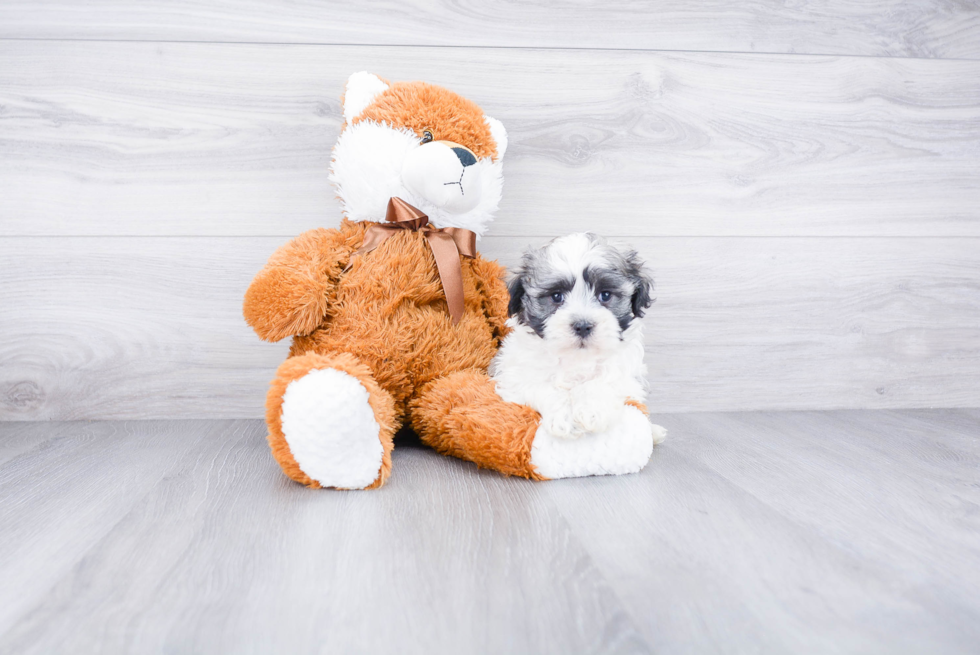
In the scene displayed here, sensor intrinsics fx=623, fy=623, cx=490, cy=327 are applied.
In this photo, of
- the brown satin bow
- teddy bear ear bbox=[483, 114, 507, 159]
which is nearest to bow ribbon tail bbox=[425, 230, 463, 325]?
the brown satin bow

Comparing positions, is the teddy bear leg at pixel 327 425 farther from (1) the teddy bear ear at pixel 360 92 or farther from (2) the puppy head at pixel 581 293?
(1) the teddy bear ear at pixel 360 92

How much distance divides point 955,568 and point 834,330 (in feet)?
2.83

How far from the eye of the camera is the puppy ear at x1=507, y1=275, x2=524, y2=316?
1045 mm

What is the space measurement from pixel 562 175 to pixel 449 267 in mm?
432

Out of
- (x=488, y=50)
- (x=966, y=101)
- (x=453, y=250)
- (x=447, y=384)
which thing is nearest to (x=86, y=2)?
(x=488, y=50)

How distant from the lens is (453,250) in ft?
3.67

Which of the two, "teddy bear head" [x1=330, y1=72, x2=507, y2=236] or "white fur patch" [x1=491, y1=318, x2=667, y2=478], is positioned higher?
"teddy bear head" [x1=330, y1=72, x2=507, y2=236]

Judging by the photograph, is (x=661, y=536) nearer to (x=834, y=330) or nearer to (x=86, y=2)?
(x=834, y=330)

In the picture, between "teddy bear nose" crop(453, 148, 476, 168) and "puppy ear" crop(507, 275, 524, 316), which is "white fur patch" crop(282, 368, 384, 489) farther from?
"teddy bear nose" crop(453, 148, 476, 168)

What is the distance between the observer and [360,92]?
114 cm

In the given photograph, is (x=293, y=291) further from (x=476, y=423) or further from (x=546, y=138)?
(x=546, y=138)

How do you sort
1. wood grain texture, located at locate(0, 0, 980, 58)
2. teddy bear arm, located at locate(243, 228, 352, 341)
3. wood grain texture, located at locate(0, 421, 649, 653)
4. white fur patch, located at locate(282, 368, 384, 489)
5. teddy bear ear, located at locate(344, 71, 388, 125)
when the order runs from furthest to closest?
wood grain texture, located at locate(0, 0, 980, 58)
teddy bear ear, located at locate(344, 71, 388, 125)
teddy bear arm, located at locate(243, 228, 352, 341)
white fur patch, located at locate(282, 368, 384, 489)
wood grain texture, located at locate(0, 421, 649, 653)

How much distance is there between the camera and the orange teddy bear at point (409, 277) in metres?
1.03

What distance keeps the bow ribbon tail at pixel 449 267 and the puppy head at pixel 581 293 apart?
0.43 ft
